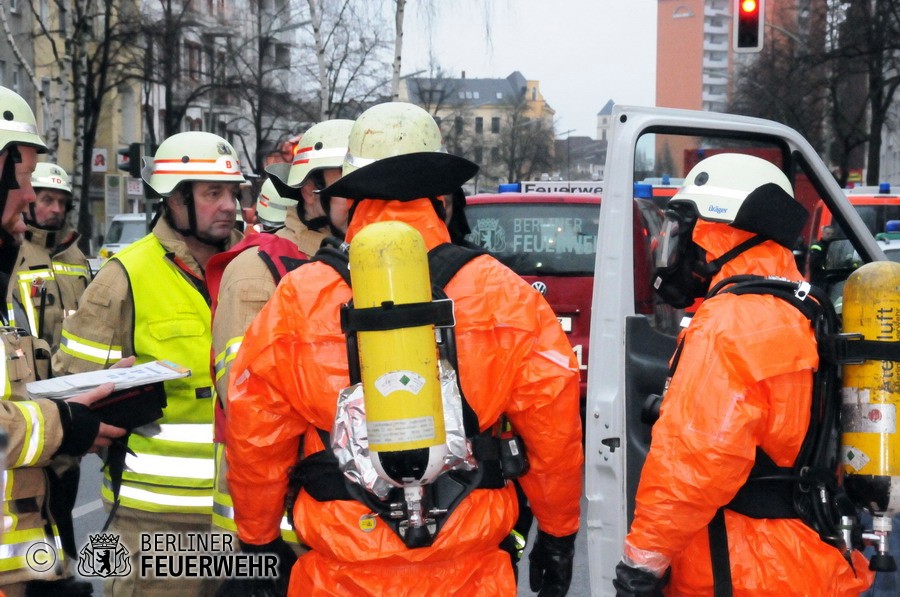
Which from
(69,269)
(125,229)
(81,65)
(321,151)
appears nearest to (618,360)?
(321,151)

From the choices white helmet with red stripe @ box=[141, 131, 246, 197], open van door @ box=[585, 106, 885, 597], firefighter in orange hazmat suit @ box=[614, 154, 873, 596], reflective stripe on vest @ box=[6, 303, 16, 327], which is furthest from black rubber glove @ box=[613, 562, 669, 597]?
white helmet with red stripe @ box=[141, 131, 246, 197]

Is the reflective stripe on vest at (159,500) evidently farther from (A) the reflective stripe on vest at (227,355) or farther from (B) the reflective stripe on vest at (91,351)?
(A) the reflective stripe on vest at (227,355)

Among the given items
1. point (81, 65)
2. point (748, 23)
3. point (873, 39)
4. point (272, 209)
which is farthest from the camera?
point (81, 65)

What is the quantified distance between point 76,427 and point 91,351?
2.49ft

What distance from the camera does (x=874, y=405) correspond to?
9.91ft

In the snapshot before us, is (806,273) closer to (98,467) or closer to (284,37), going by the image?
(98,467)

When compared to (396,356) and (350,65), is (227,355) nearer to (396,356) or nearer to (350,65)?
(396,356)

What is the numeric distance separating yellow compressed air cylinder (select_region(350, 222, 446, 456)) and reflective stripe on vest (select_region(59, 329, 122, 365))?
1.68 meters

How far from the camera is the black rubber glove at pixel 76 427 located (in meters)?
3.31

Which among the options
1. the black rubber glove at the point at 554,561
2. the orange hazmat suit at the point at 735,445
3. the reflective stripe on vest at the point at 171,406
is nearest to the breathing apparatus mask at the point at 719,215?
the orange hazmat suit at the point at 735,445

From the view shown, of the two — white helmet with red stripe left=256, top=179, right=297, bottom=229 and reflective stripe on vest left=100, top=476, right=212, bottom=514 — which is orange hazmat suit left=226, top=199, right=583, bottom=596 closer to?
reflective stripe on vest left=100, top=476, right=212, bottom=514

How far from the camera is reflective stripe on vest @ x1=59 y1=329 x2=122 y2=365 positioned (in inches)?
159

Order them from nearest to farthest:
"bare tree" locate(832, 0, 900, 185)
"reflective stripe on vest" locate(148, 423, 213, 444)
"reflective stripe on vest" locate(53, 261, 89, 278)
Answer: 1. "reflective stripe on vest" locate(148, 423, 213, 444)
2. "reflective stripe on vest" locate(53, 261, 89, 278)
3. "bare tree" locate(832, 0, 900, 185)

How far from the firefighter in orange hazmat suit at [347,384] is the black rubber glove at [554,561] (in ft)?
0.61
